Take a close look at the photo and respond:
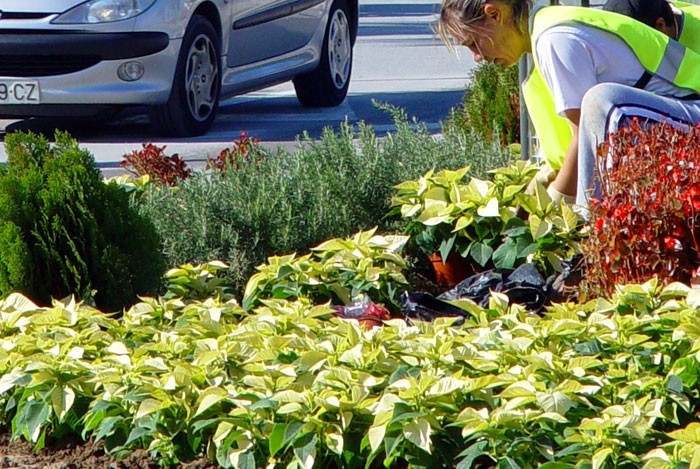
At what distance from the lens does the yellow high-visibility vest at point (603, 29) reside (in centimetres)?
446

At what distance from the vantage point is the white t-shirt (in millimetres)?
4355

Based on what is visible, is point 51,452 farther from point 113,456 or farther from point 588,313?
point 588,313

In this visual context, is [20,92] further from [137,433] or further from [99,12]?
[137,433]

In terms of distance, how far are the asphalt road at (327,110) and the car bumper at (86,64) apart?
38cm

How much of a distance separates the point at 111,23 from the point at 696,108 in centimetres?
561

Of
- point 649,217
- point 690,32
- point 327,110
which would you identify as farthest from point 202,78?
point 649,217

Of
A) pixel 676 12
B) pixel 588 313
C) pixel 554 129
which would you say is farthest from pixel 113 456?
pixel 676 12

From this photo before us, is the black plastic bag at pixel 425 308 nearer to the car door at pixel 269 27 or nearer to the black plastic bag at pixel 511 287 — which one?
the black plastic bag at pixel 511 287

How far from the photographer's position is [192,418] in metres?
2.84

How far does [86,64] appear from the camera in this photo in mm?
9289

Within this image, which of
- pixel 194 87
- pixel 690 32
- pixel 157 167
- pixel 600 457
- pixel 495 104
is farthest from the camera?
pixel 194 87

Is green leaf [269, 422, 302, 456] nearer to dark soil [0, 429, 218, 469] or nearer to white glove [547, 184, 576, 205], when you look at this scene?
dark soil [0, 429, 218, 469]

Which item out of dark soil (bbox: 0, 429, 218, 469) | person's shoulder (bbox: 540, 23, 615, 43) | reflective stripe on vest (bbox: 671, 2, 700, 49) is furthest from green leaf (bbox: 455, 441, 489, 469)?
reflective stripe on vest (bbox: 671, 2, 700, 49)

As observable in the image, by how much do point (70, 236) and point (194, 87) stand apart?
5786 mm
